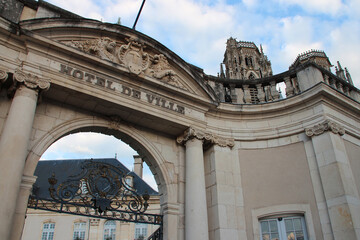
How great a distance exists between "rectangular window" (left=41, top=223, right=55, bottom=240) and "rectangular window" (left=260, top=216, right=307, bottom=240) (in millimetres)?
15716

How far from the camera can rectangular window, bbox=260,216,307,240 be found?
6.71 meters

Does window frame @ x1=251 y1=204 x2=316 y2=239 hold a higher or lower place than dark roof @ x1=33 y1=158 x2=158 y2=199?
lower

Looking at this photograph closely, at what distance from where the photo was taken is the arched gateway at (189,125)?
597 centimetres

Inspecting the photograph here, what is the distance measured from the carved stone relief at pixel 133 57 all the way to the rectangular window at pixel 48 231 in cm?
1539

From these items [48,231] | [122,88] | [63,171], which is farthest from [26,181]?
[63,171]

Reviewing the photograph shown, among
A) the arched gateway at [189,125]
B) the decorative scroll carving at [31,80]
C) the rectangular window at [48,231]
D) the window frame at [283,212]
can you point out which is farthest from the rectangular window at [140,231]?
Result: the decorative scroll carving at [31,80]

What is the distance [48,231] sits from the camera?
62.4ft

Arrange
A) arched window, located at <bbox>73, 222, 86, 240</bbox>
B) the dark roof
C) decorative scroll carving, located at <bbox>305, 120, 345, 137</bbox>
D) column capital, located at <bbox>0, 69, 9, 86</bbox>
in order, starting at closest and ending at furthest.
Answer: column capital, located at <bbox>0, 69, 9, 86</bbox>, decorative scroll carving, located at <bbox>305, 120, 345, 137</bbox>, arched window, located at <bbox>73, 222, 86, 240</bbox>, the dark roof

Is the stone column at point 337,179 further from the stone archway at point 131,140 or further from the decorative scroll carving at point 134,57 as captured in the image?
the decorative scroll carving at point 134,57

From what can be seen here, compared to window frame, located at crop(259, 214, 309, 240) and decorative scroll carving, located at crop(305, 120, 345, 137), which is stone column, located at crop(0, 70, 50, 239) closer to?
window frame, located at crop(259, 214, 309, 240)

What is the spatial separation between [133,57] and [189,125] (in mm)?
1999

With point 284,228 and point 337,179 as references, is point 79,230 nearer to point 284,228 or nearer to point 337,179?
point 284,228

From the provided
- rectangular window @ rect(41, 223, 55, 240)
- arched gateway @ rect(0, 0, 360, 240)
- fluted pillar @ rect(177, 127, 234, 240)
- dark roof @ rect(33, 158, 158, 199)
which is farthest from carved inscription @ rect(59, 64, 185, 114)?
rectangular window @ rect(41, 223, 55, 240)

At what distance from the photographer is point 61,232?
19.0 meters
